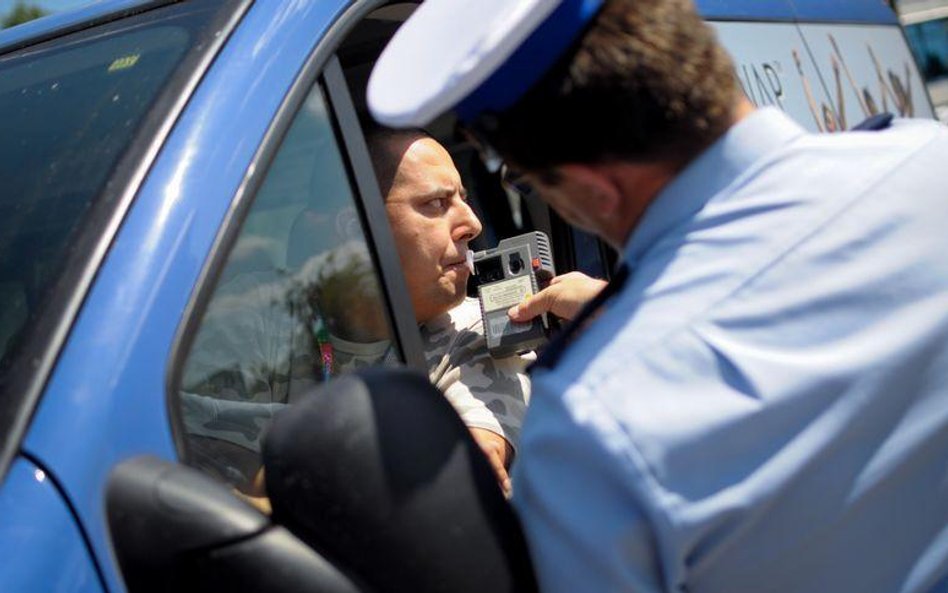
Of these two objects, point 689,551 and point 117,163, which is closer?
point 689,551

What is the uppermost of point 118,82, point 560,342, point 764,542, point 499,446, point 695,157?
point 118,82

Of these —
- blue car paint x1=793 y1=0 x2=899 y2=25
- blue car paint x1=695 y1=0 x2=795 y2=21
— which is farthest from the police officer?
blue car paint x1=793 y1=0 x2=899 y2=25

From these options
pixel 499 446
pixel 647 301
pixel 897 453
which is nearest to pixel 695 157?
pixel 647 301

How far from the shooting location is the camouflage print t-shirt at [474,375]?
2453 mm

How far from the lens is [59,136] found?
6.20 ft

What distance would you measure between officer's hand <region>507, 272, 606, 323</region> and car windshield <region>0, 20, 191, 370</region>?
3.09 feet

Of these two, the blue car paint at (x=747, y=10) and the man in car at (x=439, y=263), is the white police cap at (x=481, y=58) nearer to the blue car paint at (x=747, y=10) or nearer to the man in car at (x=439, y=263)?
the man in car at (x=439, y=263)

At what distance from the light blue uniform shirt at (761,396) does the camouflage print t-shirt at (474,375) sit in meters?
1.18

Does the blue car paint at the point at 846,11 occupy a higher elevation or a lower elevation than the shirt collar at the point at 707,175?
lower

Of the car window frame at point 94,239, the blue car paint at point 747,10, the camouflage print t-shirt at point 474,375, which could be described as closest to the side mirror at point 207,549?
the car window frame at point 94,239

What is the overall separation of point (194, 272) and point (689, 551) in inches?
29.9

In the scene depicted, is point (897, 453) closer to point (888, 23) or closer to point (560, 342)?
point (560, 342)

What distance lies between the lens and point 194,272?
5.19 ft

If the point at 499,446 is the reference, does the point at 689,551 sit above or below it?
above
